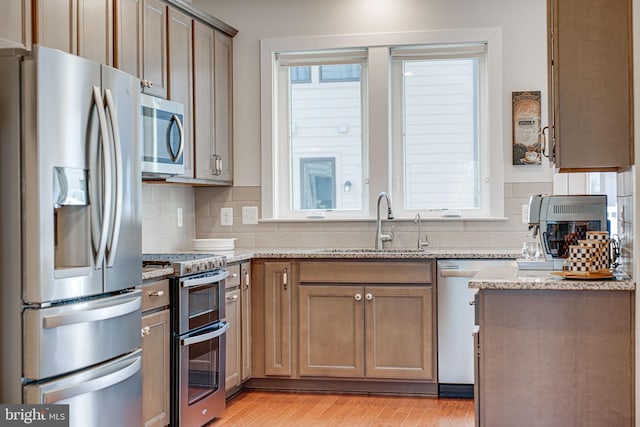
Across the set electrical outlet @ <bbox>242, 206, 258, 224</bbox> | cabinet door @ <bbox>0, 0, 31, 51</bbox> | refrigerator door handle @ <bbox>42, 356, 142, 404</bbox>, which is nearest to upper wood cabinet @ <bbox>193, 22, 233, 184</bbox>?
electrical outlet @ <bbox>242, 206, 258, 224</bbox>

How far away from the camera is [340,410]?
4227mm

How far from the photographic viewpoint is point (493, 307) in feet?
9.00

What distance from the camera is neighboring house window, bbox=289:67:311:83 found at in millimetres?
5207

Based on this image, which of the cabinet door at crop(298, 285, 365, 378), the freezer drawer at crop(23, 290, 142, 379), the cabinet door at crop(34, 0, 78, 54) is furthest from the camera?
the cabinet door at crop(298, 285, 365, 378)

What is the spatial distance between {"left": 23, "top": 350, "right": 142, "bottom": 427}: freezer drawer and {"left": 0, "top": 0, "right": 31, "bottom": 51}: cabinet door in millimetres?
1220

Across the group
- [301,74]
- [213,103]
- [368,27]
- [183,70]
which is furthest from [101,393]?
[368,27]

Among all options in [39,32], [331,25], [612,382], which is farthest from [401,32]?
[612,382]

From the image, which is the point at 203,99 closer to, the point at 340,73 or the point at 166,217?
the point at 166,217

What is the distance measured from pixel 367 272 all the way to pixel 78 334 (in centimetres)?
210

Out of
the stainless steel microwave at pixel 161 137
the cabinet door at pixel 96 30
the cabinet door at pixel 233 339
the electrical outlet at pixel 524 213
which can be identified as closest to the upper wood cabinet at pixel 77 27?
the cabinet door at pixel 96 30

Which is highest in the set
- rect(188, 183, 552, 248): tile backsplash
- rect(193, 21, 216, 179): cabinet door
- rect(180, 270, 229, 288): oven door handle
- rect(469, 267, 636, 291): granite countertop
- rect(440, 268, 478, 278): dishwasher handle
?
rect(193, 21, 216, 179): cabinet door

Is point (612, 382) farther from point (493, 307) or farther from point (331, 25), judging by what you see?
point (331, 25)

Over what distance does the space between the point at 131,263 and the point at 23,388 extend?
66 centimetres

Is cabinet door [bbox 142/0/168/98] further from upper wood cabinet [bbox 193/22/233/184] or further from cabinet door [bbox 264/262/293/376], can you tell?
cabinet door [bbox 264/262/293/376]
